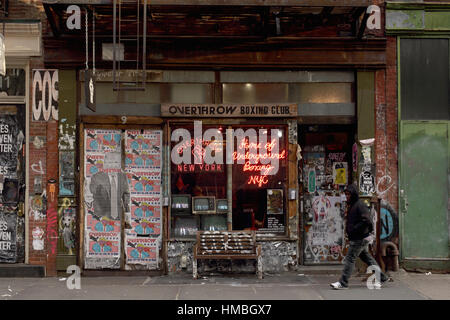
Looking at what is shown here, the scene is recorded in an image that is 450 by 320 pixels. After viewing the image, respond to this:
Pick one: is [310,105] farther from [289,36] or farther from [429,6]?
[429,6]

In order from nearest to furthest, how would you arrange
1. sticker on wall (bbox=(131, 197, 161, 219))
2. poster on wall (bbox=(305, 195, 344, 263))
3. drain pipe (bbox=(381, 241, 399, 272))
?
drain pipe (bbox=(381, 241, 399, 272)), sticker on wall (bbox=(131, 197, 161, 219)), poster on wall (bbox=(305, 195, 344, 263))

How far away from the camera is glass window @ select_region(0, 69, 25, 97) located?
10.1m

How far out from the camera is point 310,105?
1009cm

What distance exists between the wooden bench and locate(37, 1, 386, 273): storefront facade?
35 cm

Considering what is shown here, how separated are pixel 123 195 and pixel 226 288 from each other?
2.87m

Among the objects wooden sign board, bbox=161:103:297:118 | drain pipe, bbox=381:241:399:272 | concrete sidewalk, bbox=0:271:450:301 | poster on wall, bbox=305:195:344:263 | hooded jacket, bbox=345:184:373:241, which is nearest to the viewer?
concrete sidewalk, bbox=0:271:450:301

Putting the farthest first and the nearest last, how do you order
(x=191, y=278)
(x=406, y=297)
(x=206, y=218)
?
(x=206, y=218) → (x=191, y=278) → (x=406, y=297)

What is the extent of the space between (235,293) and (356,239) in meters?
2.23

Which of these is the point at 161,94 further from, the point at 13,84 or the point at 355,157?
the point at 355,157

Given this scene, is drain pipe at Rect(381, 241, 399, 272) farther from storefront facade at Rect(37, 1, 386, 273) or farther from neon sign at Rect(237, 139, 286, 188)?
neon sign at Rect(237, 139, 286, 188)

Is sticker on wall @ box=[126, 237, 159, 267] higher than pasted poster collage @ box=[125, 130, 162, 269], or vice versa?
pasted poster collage @ box=[125, 130, 162, 269]

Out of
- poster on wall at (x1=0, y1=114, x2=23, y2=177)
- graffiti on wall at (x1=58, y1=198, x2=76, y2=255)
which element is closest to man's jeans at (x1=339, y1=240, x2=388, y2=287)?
graffiti on wall at (x1=58, y1=198, x2=76, y2=255)

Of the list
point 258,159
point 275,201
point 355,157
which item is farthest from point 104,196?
point 355,157

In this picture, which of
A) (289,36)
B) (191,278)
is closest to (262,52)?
(289,36)
